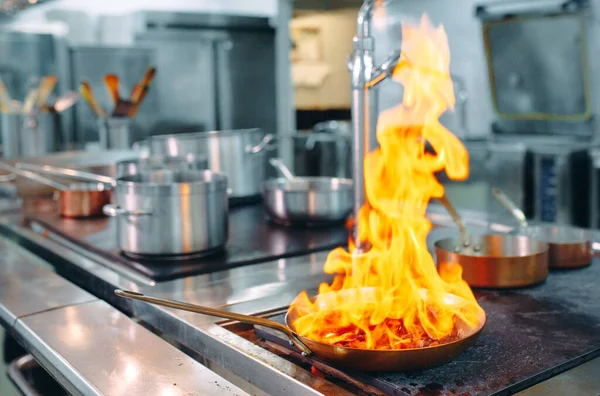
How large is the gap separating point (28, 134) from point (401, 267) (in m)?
3.13

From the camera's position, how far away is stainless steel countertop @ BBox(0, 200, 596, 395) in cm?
108

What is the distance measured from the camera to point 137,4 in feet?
19.1

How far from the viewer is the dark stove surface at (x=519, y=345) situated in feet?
3.25

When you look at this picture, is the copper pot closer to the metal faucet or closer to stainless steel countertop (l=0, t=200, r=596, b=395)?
stainless steel countertop (l=0, t=200, r=596, b=395)

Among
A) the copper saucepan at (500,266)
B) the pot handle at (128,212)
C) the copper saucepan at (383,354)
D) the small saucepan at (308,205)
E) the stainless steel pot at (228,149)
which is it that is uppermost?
the stainless steel pot at (228,149)

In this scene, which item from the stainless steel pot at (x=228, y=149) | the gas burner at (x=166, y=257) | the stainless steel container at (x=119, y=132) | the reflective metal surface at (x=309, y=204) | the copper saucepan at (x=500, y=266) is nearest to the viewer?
the copper saucepan at (x=500, y=266)

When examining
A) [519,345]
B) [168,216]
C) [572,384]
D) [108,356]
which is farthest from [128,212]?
[572,384]

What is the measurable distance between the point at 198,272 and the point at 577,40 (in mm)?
3578

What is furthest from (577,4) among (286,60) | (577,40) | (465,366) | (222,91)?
(465,366)

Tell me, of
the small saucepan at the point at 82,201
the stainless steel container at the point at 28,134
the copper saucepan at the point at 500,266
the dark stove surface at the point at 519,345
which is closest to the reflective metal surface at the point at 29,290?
the small saucepan at the point at 82,201

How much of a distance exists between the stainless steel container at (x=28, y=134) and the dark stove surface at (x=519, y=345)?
9.89 ft

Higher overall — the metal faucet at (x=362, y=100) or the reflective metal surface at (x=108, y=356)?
the metal faucet at (x=362, y=100)

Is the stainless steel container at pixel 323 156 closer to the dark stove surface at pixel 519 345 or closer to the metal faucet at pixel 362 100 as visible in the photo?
the metal faucet at pixel 362 100

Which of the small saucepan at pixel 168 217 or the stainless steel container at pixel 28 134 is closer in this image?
the small saucepan at pixel 168 217
